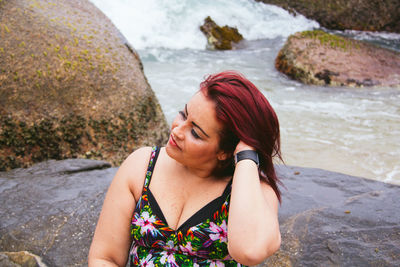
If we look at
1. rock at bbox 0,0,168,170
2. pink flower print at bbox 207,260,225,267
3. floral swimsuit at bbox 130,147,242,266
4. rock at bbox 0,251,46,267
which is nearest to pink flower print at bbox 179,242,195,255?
floral swimsuit at bbox 130,147,242,266

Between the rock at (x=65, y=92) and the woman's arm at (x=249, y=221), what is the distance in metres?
2.46

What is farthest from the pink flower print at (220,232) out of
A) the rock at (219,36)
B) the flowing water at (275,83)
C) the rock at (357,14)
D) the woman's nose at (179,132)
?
the rock at (357,14)

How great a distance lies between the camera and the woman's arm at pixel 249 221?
5.05 feet

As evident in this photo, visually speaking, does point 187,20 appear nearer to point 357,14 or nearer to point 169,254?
point 357,14

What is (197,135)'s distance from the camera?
1.77 meters

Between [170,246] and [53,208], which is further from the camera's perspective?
[53,208]

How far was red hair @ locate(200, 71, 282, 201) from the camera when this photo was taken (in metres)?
1.68

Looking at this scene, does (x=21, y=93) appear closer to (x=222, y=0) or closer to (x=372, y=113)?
(x=372, y=113)

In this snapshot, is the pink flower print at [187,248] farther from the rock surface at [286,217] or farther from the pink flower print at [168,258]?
the rock surface at [286,217]

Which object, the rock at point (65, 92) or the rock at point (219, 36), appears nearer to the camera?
the rock at point (65, 92)

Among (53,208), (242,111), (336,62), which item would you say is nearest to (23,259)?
(53,208)

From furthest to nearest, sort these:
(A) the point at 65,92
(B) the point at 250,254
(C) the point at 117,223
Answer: (A) the point at 65,92 < (C) the point at 117,223 < (B) the point at 250,254

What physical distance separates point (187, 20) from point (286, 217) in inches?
502

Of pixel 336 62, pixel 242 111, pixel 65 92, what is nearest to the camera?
pixel 242 111
